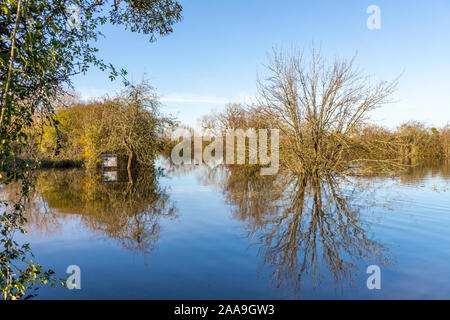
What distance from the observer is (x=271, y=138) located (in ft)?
51.3

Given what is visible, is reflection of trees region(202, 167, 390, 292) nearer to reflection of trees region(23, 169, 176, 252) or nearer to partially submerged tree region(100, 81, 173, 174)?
reflection of trees region(23, 169, 176, 252)

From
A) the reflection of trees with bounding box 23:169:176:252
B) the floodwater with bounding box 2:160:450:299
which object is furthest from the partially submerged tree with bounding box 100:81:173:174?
the floodwater with bounding box 2:160:450:299

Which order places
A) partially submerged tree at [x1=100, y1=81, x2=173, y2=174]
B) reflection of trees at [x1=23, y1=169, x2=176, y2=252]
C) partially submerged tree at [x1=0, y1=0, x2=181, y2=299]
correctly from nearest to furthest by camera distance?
1. partially submerged tree at [x1=0, y1=0, x2=181, y2=299]
2. reflection of trees at [x1=23, y1=169, x2=176, y2=252]
3. partially submerged tree at [x1=100, y1=81, x2=173, y2=174]

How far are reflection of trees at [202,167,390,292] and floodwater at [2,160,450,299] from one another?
0.06 ft

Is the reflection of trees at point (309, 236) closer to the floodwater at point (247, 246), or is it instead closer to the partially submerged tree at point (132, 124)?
the floodwater at point (247, 246)

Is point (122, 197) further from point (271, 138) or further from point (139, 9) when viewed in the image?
point (271, 138)

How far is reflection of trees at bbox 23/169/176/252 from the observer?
21.3 feet

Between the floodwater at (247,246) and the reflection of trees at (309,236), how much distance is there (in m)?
0.02

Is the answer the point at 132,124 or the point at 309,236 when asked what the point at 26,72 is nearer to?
the point at 309,236

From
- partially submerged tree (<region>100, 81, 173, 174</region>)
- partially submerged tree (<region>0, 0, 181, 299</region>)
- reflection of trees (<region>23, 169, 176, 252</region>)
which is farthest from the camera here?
partially submerged tree (<region>100, 81, 173, 174</region>)

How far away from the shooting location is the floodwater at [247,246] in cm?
387

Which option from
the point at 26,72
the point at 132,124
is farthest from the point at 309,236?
the point at 132,124

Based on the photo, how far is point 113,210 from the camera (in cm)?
877

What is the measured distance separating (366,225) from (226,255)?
11.6ft
